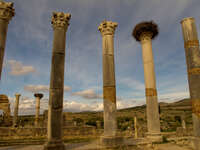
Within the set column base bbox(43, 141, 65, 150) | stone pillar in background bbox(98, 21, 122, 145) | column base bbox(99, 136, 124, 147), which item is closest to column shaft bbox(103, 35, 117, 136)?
stone pillar in background bbox(98, 21, 122, 145)

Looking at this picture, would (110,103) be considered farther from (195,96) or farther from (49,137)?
(195,96)

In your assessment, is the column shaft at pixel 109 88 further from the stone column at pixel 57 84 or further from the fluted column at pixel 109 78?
the stone column at pixel 57 84

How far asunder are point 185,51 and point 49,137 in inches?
A: 397

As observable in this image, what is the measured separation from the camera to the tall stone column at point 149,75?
41.2ft

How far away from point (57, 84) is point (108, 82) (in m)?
3.41

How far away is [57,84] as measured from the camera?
30.9ft

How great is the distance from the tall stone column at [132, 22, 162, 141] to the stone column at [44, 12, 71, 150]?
716cm

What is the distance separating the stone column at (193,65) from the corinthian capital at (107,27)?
4.82 metres

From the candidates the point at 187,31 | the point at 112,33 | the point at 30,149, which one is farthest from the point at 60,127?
the point at 187,31

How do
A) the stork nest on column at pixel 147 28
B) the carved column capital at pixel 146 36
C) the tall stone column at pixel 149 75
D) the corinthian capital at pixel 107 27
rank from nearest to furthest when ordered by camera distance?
the corinthian capital at pixel 107 27 → the tall stone column at pixel 149 75 → the stork nest on column at pixel 147 28 → the carved column capital at pixel 146 36

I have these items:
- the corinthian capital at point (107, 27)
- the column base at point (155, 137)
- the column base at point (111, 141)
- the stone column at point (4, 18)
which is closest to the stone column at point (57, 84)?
the column base at point (111, 141)

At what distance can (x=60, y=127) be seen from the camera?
8.95m

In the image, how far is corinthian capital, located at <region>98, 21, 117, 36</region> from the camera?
11.8m

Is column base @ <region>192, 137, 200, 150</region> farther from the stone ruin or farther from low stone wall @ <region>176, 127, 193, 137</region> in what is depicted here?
the stone ruin
